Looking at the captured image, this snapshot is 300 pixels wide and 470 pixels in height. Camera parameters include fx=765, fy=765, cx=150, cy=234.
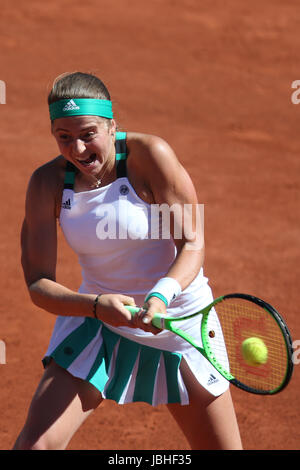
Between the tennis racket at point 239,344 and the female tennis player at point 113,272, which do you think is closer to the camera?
the tennis racket at point 239,344

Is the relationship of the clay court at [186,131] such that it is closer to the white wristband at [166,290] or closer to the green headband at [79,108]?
the green headband at [79,108]

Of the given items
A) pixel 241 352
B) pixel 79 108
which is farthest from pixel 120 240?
pixel 241 352

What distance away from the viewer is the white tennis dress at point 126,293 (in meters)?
3.46

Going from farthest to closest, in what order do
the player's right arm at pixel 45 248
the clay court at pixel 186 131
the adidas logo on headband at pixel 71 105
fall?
the clay court at pixel 186 131
the player's right arm at pixel 45 248
the adidas logo on headband at pixel 71 105

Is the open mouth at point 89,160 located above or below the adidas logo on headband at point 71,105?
below

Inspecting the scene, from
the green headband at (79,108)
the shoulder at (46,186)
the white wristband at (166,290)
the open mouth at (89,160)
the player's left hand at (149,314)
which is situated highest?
the green headband at (79,108)

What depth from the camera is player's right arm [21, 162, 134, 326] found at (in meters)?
3.48

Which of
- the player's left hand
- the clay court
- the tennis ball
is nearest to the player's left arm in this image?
the player's left hand

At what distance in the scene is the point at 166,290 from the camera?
3.33 meters

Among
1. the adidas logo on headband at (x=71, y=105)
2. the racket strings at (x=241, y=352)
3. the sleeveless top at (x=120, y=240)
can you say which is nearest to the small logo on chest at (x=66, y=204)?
the sleeveless top at (x=120, y=240)

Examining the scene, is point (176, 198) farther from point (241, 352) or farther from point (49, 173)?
point (241, 352)

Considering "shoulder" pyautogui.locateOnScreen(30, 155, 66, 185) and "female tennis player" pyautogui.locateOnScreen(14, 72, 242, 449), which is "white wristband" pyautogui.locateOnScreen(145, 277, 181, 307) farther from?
"shoulder" pyautogui.locateOnScreen(30, 155, 66, 185)

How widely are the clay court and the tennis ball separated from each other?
1.80m

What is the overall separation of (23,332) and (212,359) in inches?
129
